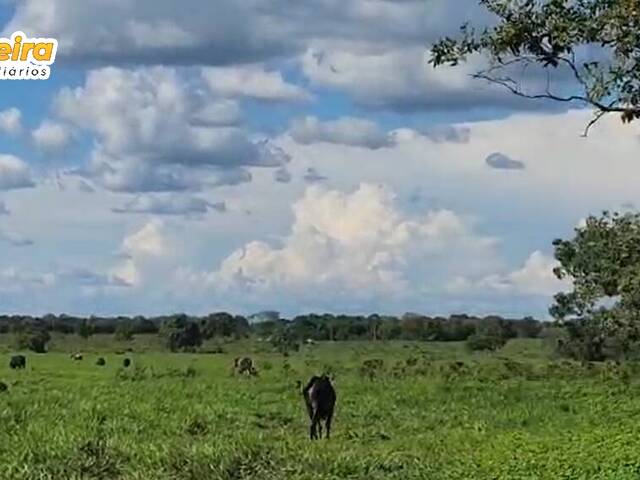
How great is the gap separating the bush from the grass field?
2791cm

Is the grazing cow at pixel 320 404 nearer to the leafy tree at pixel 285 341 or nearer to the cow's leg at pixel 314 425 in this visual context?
the cow's leg at pixel 314 425

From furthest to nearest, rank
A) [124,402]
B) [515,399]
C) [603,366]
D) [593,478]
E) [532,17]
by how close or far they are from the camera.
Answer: [603,366], [515,399], [124,402], [593,478], [532,17]

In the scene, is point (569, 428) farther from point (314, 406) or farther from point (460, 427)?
point (314, 406)

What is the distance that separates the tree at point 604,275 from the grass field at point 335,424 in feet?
7.14

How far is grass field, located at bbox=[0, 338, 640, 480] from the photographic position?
54.9ft

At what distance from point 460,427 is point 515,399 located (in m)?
8.18

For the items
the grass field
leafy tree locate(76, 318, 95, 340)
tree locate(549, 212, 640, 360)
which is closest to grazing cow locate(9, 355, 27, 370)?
the grass field

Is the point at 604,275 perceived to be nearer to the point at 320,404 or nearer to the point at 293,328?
the point at 320,404

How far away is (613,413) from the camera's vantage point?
29.0 meters

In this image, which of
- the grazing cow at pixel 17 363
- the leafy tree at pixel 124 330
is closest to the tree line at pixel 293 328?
the leafy tree at pixel 124 330

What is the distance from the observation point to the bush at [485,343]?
77.1 meters

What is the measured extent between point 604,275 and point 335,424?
12035 mm

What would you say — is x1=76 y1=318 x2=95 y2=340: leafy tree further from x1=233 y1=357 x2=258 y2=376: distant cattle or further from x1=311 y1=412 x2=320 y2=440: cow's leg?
x1=311 y1=412 x2=320 y2=440: cow's leg

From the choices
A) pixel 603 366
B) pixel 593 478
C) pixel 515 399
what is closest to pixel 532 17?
pixel 593 478
